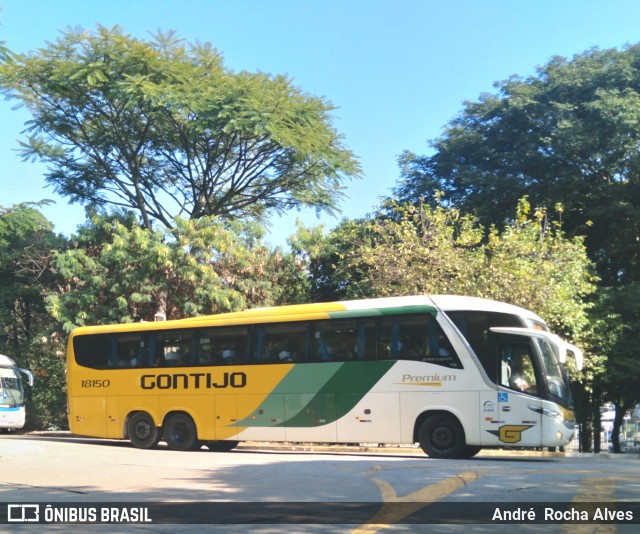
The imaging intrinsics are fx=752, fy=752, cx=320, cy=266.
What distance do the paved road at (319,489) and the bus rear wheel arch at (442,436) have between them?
1.67 meters

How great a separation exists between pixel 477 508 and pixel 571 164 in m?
22.8

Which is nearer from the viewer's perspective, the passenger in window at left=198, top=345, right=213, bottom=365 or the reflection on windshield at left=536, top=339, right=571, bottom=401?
the reflection on windshield at left=536, top=339, right=571, bottom=401

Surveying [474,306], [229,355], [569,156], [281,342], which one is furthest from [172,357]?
[569,156]

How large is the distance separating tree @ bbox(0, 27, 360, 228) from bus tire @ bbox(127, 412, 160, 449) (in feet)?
37.0

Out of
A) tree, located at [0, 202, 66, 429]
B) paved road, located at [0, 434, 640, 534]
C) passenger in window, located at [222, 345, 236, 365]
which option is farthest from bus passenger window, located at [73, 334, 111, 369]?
tree, located at [0, 202, 66, 429]

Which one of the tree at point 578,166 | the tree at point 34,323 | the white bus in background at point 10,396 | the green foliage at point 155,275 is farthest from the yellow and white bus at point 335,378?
the tree at point 578,166

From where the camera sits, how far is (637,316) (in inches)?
1051

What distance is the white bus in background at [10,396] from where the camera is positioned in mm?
28281

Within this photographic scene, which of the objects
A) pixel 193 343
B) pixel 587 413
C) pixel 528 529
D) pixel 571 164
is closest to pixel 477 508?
pixel 528 529

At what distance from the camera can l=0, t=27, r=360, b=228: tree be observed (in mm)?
26109

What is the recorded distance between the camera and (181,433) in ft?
60.2

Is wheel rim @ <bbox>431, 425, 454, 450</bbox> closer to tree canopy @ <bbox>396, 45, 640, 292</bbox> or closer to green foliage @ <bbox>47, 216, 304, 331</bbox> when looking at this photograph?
green foliage @ <bbox>47, 216, 304, 331</bbox>

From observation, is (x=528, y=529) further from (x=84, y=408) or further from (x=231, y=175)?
(x=231, y=175)

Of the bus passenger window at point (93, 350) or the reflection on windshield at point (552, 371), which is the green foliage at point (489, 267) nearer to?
the reflection on windshield at point (552, 371)
